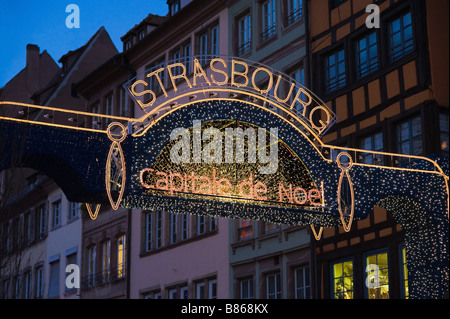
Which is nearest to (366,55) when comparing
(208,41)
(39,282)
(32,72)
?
(208,41)

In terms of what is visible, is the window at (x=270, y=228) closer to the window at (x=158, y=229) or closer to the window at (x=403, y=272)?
the window at (x=403, y=272)

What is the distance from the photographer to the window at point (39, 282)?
41531mm

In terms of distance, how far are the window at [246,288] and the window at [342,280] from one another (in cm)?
428

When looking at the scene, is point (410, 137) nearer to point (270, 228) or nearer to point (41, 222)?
point (270, 228)

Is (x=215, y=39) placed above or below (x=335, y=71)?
above

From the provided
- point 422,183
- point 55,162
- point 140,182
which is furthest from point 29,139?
point 422,183

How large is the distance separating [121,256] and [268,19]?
1110 cm

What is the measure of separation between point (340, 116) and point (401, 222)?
21.9ft

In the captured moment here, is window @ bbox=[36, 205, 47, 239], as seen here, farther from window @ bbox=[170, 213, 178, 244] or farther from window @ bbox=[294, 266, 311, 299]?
window @ bbox=[294, 266, 311, 299]

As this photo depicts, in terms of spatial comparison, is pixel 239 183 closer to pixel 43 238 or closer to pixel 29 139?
pixel 29 139

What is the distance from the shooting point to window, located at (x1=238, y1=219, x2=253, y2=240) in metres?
28.2

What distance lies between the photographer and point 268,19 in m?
28.7

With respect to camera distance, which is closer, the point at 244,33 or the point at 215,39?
the point at 244,33

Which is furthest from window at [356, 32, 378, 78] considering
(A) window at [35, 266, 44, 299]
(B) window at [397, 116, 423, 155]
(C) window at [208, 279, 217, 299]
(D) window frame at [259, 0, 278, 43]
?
(A) window at [35, 266, 44, 299]
